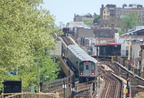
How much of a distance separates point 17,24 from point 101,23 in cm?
17439

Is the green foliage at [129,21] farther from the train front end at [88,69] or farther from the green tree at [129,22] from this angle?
the train front end at [88,69]

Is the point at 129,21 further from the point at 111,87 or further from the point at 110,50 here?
the point at 111,87

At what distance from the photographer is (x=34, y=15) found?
102ft

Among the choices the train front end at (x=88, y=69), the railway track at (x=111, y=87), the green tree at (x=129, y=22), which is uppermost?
the green tree at (x=129, y=22)

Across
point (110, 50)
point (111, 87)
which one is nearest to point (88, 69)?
point (111, 87)

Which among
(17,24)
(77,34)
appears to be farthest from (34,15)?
(77,34)

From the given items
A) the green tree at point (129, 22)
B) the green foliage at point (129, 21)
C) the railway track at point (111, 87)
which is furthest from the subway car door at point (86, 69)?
the green foliage at point (129, 21)

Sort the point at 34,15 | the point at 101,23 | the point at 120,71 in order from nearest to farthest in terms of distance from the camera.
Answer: the point at 34,15, the point at 120,71, the point at 101,23

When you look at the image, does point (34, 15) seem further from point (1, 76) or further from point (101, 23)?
point (101, 23)

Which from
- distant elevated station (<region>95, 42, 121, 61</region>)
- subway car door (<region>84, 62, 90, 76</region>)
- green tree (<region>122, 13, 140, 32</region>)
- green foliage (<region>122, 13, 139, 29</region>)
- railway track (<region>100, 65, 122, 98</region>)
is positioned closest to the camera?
railway track (<region>100, 65, 122, 98</region>)

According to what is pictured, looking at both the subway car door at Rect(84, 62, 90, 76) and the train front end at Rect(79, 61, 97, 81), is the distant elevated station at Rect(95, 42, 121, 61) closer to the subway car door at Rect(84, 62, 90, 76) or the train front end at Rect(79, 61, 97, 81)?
the train front end at Rect(79, 61, 97, 81)

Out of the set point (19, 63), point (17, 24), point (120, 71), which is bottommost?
point (120, 71)

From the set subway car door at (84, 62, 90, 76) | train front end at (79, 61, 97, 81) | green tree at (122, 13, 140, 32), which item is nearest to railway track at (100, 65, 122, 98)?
train front end at (79, 61, 97, 81)

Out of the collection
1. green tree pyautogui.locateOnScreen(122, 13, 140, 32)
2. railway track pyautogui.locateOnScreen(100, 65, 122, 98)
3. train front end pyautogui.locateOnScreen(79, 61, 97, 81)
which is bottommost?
railway track pyautogui.locateOnScreen(100, 65, 122, 98)
